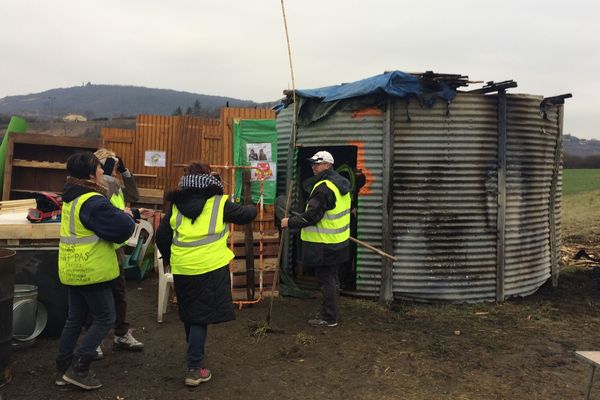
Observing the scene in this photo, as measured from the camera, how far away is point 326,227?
6152mm

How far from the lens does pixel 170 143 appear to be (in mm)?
11398

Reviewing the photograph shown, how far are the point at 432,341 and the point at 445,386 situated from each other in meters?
1.23

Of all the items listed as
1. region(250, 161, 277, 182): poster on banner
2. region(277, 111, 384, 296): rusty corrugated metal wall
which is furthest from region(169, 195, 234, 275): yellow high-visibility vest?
region(277, 111, 384, 296): rusty corrugated metal wall

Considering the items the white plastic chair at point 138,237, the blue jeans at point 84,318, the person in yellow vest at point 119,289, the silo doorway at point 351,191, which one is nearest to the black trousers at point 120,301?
the person in yellow vest at point 119,289

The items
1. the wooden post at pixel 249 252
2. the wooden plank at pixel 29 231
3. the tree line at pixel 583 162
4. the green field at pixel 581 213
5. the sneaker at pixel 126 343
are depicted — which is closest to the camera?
the sneaker at pixel 126 343

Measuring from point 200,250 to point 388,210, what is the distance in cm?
375

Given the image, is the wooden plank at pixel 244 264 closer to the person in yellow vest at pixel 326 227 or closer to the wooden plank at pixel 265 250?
the wooden plank at pixel 265 250

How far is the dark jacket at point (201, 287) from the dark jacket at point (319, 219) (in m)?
1.76

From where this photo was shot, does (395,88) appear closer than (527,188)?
Yes

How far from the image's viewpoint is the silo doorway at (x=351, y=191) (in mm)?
7957

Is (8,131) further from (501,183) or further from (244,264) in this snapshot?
(501,183)

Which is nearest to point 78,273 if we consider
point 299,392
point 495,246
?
point 299,392

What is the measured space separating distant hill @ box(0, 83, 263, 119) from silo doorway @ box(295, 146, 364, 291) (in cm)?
13154

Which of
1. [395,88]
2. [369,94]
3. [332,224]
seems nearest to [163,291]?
[332,224]
